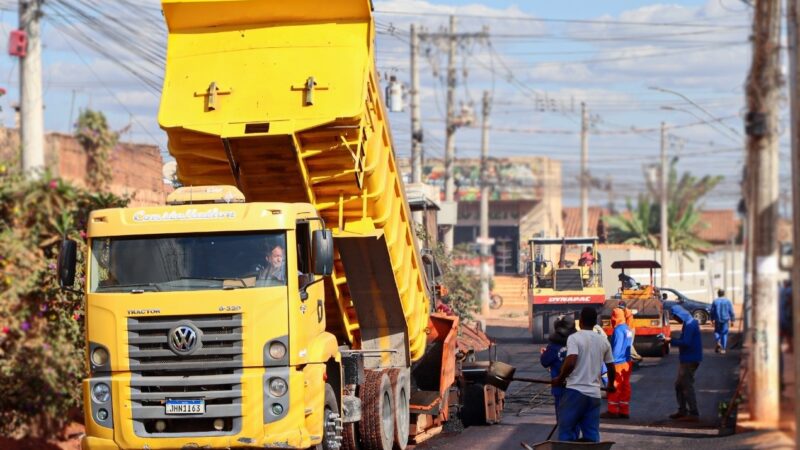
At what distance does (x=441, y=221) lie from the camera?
4331 cm

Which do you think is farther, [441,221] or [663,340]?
[441,221]

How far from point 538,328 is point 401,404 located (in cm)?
1705

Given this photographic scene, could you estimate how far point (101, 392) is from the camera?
468 inches

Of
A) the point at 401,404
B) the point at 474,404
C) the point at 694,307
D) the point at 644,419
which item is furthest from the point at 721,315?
the point at 401,404

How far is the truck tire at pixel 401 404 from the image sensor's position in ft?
48.2

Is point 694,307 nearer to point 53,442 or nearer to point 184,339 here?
point 53,442

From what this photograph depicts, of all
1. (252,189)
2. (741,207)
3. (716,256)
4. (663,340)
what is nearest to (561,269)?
(663,340)

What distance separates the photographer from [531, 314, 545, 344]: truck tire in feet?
103

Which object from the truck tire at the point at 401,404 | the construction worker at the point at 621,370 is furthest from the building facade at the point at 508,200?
the truck tire at the point at 401,404

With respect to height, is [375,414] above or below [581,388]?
below

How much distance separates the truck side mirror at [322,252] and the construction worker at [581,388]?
2.53 metres

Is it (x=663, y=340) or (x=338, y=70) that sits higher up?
(x=338, y=70)

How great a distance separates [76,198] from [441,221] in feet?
98.0

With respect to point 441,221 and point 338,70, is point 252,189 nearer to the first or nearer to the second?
point 338,70
